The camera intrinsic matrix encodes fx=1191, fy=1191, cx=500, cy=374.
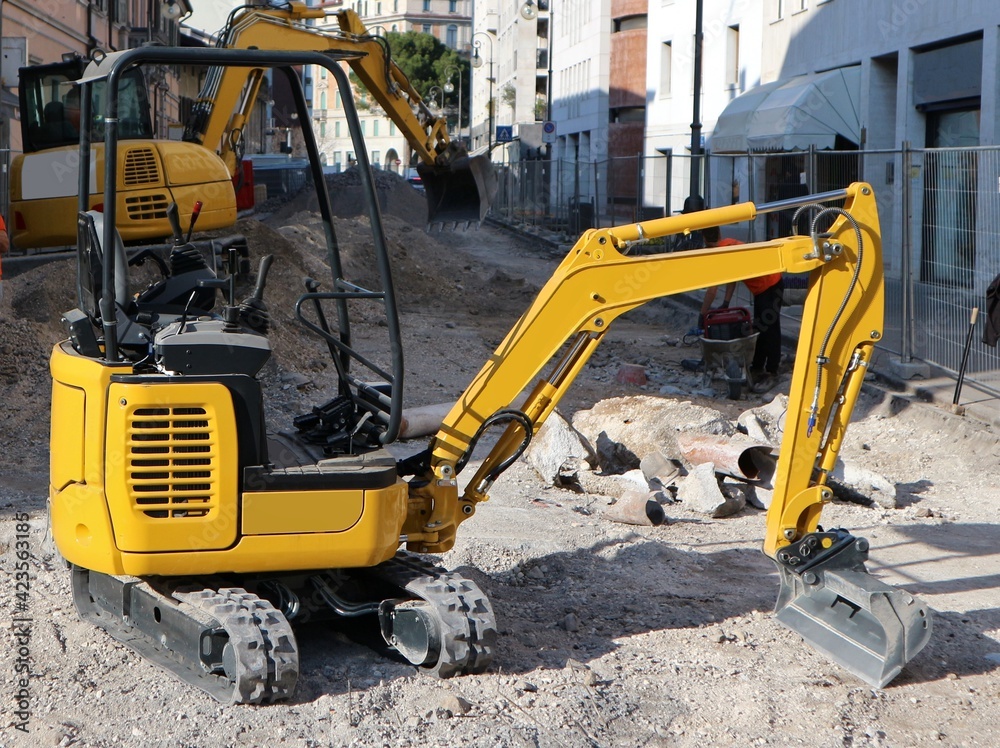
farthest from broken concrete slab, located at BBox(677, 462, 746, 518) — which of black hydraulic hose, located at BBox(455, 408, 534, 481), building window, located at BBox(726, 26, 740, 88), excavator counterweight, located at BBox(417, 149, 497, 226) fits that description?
building window, located at BBox(726, 26, 740, 88)

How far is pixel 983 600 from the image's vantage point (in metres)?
6.30

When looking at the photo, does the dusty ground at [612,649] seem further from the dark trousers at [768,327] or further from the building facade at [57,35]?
the building facade at [57,35]

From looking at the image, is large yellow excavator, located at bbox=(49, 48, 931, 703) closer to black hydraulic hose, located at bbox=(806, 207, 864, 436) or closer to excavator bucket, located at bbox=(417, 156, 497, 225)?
black hydraulic hose, located at bbox=(806, 207, 864, 436)

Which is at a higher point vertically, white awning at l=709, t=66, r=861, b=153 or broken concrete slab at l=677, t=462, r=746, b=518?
white awning at l=709, t=66, r=861, b=153

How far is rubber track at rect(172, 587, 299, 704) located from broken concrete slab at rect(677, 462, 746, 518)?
392 centimetres

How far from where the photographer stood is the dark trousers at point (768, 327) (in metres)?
11.9

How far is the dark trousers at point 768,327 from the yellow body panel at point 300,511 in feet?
25.8

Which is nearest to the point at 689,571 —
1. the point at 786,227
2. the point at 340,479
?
the point at 340,479

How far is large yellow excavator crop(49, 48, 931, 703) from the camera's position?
462 cm

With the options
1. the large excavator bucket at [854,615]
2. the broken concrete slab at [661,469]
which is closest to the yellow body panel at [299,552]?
the large excavator bucket at [854,615]

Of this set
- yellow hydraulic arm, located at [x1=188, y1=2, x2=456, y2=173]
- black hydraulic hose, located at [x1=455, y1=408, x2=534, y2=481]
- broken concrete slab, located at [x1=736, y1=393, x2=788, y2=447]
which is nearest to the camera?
black hydraulic hose, located at [x1=455, y1=408, x2=534, y2=481]

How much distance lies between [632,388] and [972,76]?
9392 millimetres

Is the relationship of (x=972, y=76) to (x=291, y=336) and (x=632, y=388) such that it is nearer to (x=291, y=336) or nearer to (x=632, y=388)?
(x=632, y=388)

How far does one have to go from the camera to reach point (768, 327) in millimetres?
12078
